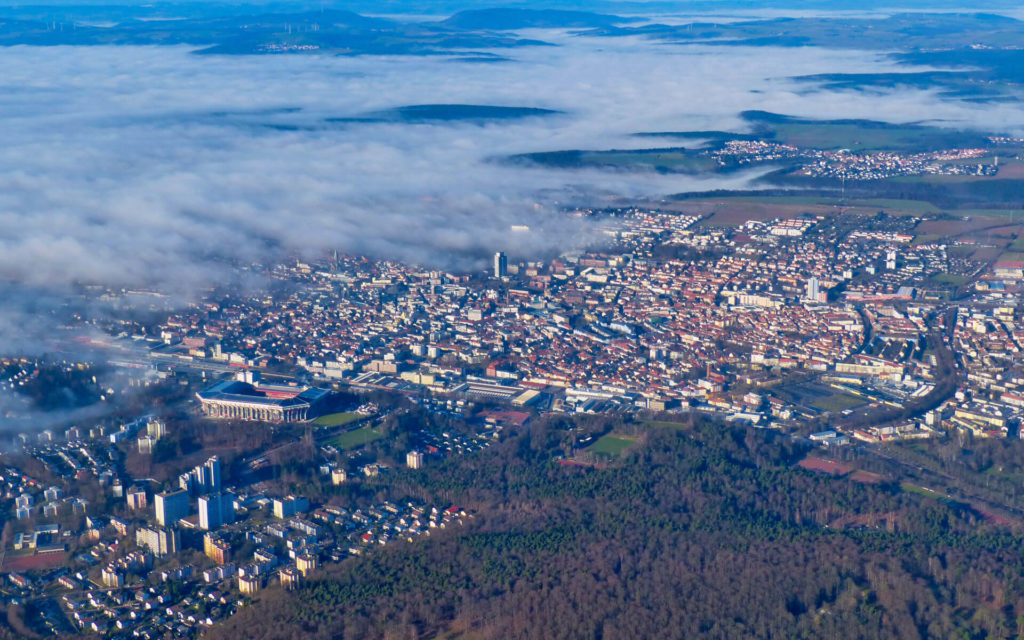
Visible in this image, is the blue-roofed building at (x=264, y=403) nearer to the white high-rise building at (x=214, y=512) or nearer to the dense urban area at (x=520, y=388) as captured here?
the dense urban area at (x=520, y=388)

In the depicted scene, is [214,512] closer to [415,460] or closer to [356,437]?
[415,460]

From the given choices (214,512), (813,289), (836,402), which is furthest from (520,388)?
(813,289)

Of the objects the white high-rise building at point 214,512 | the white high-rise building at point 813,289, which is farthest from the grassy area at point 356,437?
the white high-rise building at point 813,289

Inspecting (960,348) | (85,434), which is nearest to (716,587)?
(85,434)

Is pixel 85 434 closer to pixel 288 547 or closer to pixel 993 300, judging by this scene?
pixel 288 547

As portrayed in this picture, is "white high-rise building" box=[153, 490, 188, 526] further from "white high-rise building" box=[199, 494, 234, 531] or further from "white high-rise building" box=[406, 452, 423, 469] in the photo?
"white high-rise building" box=[406, 452, 423, 469]

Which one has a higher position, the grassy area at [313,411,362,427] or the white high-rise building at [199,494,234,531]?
the white high-rise building at [199,494,234,531]

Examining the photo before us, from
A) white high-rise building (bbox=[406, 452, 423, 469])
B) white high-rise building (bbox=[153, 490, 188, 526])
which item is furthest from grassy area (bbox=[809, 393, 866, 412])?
white high-rise building (bbox=[153, 490, 188, 526])
